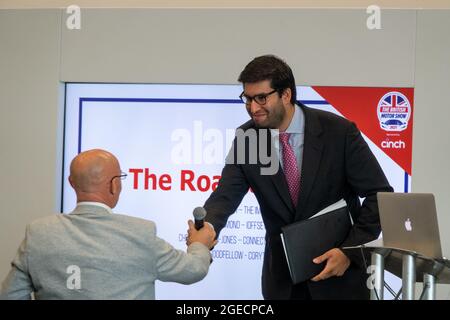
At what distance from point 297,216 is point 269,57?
2.77 feet

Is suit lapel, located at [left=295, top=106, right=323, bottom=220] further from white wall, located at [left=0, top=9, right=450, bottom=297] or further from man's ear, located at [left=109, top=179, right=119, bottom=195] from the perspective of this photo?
white wall, located at [left=0, top=9, right=450, bottom=297]

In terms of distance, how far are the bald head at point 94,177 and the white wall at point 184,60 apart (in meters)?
2.34

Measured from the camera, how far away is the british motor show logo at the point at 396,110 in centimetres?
482

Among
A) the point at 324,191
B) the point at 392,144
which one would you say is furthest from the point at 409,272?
the point at 392,144

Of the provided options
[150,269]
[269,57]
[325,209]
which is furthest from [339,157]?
[150,269]

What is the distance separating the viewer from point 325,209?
3320 mm

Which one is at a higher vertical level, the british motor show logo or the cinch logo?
the british motor show logo

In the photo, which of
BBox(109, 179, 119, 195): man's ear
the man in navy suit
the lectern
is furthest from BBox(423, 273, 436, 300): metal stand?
BBox(109, 179, 119, 195): man's ear

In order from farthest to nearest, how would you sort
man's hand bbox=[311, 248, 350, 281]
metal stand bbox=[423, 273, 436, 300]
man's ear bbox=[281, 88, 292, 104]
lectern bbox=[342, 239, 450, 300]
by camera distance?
man's ear bbox=[281, 88, 292, 104], man's hand bbox=[311, 248, 350, 281], metal stand bbox=[423, 273, 436, 300], lectern bbox=[342, 239, 450, 300]

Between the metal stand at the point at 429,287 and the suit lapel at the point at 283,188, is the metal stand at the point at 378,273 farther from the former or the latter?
the suit lapel at the point at 283,188

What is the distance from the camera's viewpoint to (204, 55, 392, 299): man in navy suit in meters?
3.39

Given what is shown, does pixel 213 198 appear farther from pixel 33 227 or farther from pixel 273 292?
pixel 33 227

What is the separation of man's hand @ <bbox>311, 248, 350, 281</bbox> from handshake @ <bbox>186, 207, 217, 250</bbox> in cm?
52

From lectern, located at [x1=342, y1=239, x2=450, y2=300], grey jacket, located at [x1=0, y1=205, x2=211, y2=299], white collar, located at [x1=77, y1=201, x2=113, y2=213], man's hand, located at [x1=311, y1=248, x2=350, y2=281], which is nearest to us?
grey jacket, located at [x1=0, y1=205, x2=211, y2=299]
